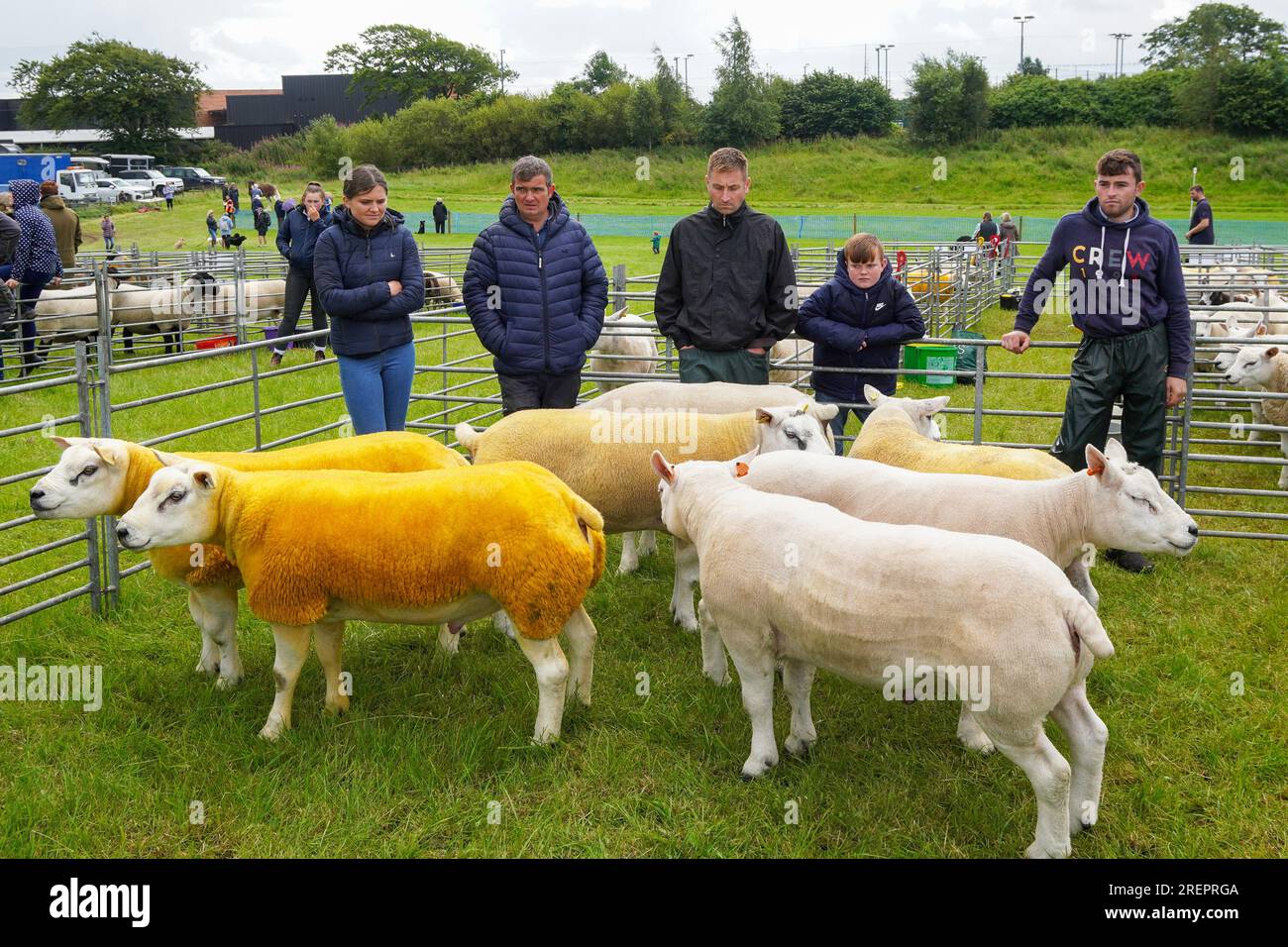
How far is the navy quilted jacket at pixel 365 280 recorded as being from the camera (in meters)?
5.99

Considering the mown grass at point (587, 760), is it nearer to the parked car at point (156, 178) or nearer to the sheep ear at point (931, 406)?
the sheep ear at point (931, 406)

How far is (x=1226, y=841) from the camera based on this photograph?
136 inches

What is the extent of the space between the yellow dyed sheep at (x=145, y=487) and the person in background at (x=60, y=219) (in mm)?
9560

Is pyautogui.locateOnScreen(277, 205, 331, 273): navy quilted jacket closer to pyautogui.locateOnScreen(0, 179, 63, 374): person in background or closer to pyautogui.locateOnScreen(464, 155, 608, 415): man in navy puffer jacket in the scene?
pyautogui.locateOnScreen(0, 179, 63, 374): person in background

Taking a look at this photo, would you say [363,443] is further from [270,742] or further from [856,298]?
[856,298]

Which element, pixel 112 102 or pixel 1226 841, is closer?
pixel 1226 841

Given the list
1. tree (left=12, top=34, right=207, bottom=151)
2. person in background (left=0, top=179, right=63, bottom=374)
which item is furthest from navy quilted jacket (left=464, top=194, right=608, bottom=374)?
tree (left=12, top=34, right=207, bottom=151)

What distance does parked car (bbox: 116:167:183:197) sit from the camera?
5081 centimetres

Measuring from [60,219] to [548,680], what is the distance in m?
12.3

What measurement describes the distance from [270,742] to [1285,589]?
16.6ft

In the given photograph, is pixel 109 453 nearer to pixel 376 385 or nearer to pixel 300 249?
pixel 376 385
